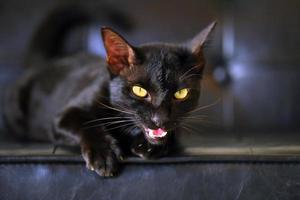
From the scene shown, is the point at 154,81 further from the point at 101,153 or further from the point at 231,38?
the point at 231,38

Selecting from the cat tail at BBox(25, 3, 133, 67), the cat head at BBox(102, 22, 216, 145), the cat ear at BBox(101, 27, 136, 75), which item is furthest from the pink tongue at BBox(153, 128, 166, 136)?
the cat tail at BBox(25, 3, 133, 67)

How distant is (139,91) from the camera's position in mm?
1114

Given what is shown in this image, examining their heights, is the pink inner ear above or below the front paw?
above

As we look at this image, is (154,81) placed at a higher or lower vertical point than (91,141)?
higher

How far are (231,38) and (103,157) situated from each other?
30.5 inches

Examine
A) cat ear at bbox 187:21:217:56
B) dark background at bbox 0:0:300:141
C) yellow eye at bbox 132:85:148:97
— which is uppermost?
cat ear at bbox 187:21:217:56

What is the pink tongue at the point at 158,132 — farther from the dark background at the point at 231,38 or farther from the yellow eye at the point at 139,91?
the dark background at the point at 231,38

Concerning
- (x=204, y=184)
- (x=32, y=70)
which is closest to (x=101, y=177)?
(x=204, y=184)

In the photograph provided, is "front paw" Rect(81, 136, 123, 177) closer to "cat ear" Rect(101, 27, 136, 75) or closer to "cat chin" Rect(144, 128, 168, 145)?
"cat chin" Rect(144, 128, 168, 145)

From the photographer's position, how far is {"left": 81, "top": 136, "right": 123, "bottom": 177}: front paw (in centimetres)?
104

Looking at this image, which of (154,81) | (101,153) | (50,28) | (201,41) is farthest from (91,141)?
(50,28)

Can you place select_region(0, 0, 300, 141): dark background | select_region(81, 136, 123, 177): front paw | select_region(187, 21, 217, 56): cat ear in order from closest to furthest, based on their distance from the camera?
select_region(81, 136, 123, 177): front paw < select_region(187, 21, 217, 56): cat ear < select_region(0, 0, 300, 141): dark background

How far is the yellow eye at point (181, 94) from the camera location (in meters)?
1.13

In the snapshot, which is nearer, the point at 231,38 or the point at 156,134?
the point at 156,134
